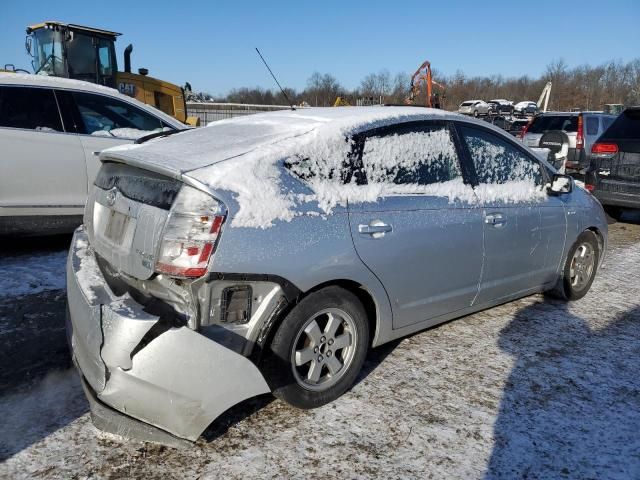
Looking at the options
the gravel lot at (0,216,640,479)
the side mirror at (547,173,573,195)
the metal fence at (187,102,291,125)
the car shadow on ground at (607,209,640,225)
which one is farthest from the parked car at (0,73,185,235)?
the metal fence at (187,102,291,125)

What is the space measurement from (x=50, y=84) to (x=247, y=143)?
138 inches

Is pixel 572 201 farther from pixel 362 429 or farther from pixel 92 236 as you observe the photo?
pixel 92 236

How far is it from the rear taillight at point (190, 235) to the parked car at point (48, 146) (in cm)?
339

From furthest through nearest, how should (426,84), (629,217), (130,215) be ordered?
1. (426,84)
2. (629,217)
3. (130,215)

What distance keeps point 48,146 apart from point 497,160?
4.16 m

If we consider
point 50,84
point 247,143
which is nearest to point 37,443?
point 247,143

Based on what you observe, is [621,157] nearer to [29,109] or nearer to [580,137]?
[580,137]

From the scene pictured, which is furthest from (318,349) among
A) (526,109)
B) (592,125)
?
(526,109)

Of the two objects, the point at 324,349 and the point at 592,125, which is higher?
the point at 592,125

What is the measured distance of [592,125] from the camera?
12555 millimetres

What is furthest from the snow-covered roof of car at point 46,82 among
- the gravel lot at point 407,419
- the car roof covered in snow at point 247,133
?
the car roof covered in snow at point 247,133

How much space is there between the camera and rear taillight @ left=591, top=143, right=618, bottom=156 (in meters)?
7.41

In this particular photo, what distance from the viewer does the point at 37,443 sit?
8.16 ft

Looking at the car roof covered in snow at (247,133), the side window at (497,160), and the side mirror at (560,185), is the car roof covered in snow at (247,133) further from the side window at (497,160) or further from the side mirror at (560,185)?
the side mirror at (560,185)
